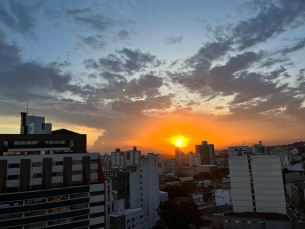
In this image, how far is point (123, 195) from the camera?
62438 mm

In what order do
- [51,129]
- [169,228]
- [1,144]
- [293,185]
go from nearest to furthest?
[1,144], [51,129], [169,228], [293,185]

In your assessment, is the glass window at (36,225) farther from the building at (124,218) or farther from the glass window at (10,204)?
the building at (124,218)

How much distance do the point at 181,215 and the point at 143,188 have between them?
15.2 metres

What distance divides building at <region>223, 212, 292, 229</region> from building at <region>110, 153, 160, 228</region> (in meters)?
22.7

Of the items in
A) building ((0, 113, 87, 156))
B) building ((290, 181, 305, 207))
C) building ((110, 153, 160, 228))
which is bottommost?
building ((290, 181, 305, 207))

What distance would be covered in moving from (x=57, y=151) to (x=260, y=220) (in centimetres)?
4143

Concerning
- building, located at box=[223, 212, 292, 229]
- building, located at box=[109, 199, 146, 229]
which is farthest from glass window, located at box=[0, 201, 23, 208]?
building, located at box=[223, 212, 292, 229]

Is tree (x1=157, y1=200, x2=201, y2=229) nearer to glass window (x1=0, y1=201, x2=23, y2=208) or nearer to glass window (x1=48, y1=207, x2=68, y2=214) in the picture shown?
glass window (x1=48, y1=207, x2=68, y2=214)

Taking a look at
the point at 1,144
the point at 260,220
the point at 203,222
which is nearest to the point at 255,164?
the point at 260,220

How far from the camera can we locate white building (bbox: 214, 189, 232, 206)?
69.6 meters

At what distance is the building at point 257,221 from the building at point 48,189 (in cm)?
2574

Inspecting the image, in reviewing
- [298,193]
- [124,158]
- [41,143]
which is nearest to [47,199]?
[41,143]

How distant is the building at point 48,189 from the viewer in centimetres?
3084

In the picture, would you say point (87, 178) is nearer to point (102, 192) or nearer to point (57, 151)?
point (102, 192)
